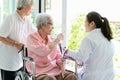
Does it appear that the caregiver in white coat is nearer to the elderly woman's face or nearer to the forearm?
the elderly woman's face

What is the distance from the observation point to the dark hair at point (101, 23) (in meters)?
2.38

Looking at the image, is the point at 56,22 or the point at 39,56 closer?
the point at 39,56

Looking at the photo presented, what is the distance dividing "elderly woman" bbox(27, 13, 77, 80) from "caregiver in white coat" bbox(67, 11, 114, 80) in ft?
0.60

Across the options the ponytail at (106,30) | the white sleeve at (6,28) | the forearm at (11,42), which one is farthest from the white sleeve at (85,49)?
the white sleeve at (6,28)

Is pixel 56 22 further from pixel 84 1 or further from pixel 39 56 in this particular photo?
pixel 39 56

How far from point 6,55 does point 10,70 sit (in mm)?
180

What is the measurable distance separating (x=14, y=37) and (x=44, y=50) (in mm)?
421

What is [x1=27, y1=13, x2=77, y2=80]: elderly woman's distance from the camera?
244cm

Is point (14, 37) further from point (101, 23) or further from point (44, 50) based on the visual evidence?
point (101, 23)

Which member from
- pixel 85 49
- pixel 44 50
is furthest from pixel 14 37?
pixel 85 49

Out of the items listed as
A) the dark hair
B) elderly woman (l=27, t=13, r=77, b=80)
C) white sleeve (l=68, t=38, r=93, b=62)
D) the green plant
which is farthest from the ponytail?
the green plant

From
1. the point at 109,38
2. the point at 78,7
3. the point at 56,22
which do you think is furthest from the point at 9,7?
the point at 109,38

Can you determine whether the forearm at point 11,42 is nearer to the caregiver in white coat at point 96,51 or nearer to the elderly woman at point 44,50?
the elderly woman at point 44,50

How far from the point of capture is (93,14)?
7.87 ft
